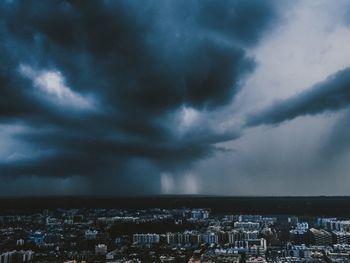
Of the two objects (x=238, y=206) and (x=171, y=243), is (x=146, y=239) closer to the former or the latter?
(x=171, y=243)

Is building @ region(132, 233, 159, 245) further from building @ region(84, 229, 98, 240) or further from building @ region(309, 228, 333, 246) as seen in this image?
building @ region(309, 228, 333, 246)

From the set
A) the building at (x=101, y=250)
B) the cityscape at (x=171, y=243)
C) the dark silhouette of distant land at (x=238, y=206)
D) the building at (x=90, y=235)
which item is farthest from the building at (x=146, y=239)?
the dark silhouette of distant land at (x=238, y=206)

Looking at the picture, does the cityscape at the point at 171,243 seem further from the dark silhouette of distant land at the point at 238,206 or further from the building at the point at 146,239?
the dark silhouette of distant land at the point at 238,206

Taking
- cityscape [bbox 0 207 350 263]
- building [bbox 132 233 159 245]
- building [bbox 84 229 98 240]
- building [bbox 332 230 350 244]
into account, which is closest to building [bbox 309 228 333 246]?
cityscape [bbox 0 207 350 263]

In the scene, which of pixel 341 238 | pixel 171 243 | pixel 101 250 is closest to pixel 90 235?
pixel 171 243

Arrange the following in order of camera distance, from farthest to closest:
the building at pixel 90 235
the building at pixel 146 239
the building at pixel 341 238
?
the building at pixel 90 235, the building at pixel 146 239, the building at pixel 341 238

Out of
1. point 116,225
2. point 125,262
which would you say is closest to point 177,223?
point 116,225

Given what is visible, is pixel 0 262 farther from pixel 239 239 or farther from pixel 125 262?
pixel 239 239

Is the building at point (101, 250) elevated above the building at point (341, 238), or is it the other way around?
the building at point (341, 238)

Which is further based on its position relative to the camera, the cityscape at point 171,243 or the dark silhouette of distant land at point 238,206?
the dark silhouette of distant land at point 238,206

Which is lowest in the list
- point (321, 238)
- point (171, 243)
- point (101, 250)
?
point (101, 250)

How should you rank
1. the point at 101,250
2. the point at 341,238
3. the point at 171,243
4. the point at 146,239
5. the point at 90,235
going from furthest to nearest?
the point at 90,235 < the point at 146,239 < the point at 171,243 < the point at 341,238 < the point at 101,250
